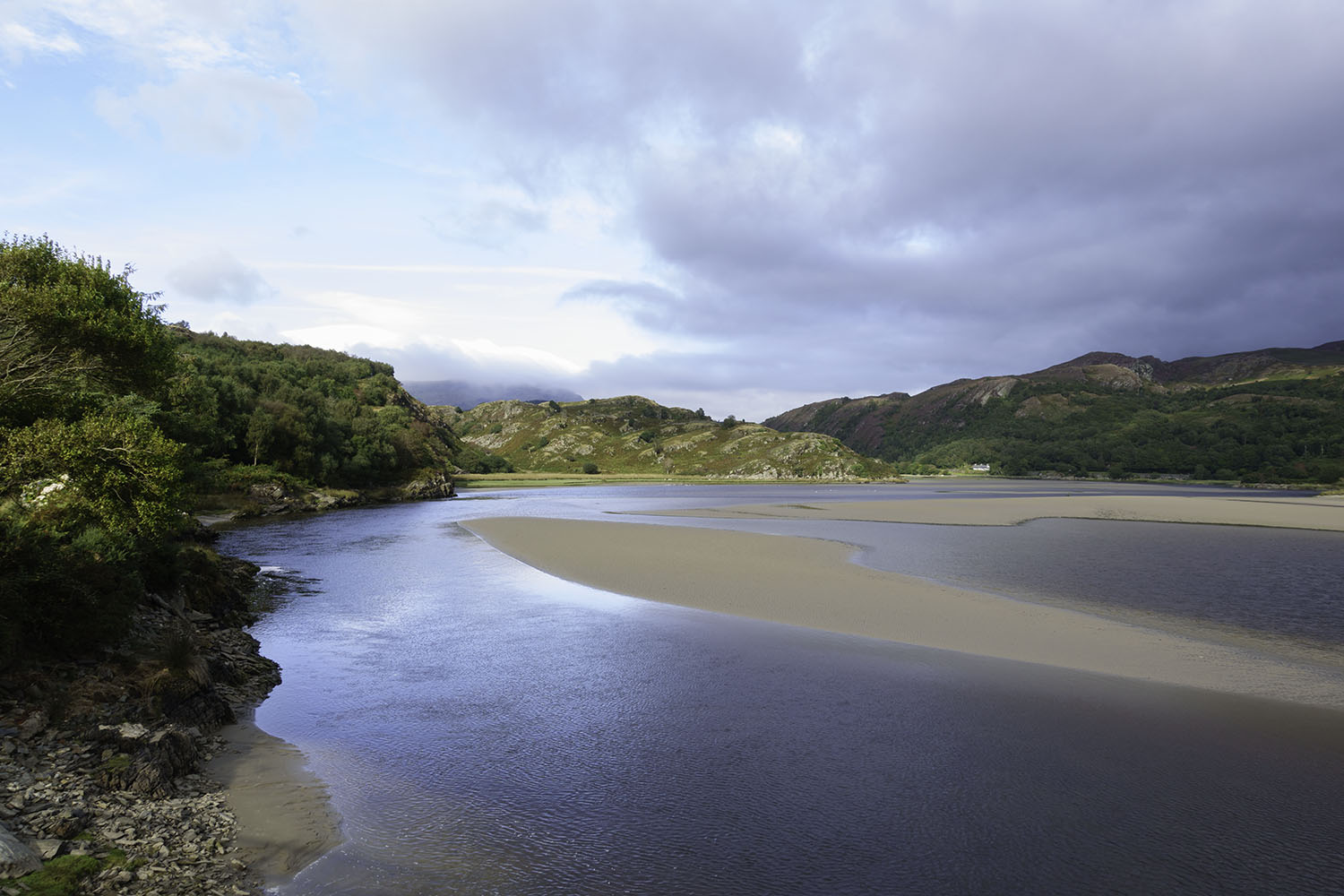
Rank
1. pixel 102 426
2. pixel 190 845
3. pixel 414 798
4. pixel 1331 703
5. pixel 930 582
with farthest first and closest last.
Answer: pixel 930 582 → pixel 102 426 → pixel 1331 703 → pixel 414 798 → pixel 190 845

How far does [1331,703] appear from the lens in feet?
40.1

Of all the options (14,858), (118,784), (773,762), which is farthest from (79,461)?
(773,762)

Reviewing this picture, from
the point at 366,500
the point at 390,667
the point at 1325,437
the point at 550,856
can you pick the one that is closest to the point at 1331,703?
the point at 550,856

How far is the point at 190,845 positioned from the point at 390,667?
27.6ft

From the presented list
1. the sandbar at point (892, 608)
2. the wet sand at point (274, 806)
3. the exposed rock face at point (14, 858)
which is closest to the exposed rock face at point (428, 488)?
the sandbar at point (892, 608)

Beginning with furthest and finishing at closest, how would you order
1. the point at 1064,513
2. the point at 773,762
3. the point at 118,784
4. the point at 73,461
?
1. the point at 1064,513
2. the point at 73,461
3. the point at 773,762
4. the point at 118,784

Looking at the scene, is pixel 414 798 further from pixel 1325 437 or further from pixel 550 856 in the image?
pixel 1325 437

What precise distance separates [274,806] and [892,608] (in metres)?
17.5

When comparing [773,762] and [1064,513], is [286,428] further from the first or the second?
[1064,513]

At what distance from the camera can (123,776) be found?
800 cm

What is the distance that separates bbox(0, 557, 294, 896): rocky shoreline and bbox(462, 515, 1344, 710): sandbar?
14384 mm

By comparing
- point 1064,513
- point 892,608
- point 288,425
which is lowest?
point 1064,513

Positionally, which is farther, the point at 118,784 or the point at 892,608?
the point at 892,608

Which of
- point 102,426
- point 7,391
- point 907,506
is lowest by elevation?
point 907,506
